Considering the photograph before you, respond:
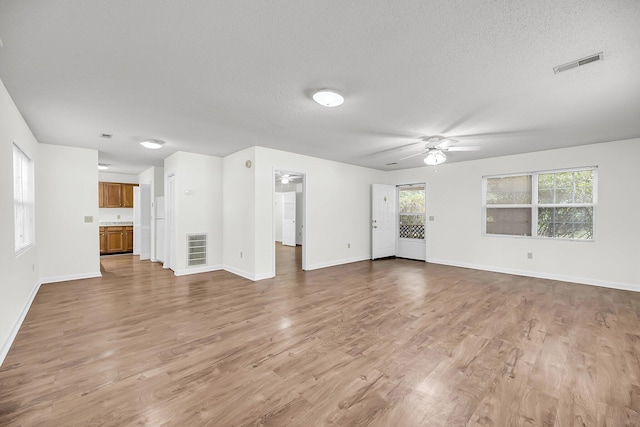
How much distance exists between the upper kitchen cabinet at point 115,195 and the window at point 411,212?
7985mm

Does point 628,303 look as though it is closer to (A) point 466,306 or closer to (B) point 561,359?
(A) point 466,306

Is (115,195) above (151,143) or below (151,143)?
below

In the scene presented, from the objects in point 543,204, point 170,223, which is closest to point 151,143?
point 170,223

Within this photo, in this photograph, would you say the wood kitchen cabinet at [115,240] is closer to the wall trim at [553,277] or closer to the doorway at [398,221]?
the doorway at [398,221]

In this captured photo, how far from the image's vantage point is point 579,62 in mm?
2113

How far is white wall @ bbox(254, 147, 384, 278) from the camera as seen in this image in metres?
4.95

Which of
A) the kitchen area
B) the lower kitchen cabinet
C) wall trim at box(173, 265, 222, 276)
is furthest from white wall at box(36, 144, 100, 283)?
the lower kitchen cabinet

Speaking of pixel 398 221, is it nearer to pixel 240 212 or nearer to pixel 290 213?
pixel 290 213

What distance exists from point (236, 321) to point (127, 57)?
265 cm

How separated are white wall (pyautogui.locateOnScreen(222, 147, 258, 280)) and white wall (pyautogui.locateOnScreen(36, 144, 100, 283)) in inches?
92.9

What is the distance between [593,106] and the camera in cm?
299

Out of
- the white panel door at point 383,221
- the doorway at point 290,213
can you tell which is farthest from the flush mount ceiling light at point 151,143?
the doorway at point 290,213

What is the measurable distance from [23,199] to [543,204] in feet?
28.1

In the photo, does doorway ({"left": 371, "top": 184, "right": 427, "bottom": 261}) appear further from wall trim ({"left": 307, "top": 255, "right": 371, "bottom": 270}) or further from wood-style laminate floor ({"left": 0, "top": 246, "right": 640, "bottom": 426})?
wood-style laminate floor ({"left": 0, "top": 246, "right": 640, "bottom": 426})
